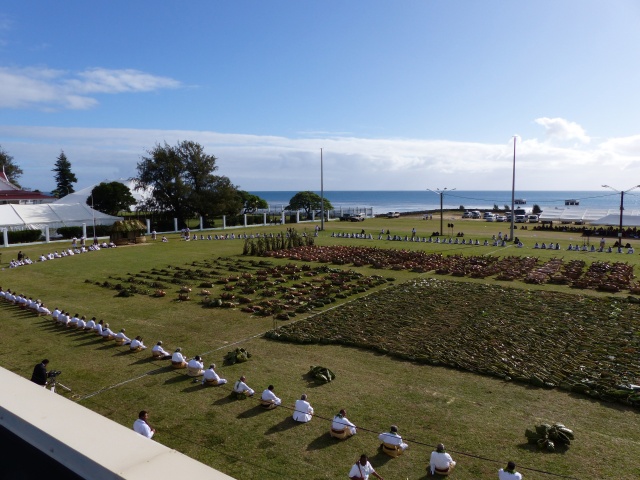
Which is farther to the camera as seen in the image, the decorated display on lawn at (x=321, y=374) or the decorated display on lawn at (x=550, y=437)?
the decorated display on lawn at (x=321, y=374)

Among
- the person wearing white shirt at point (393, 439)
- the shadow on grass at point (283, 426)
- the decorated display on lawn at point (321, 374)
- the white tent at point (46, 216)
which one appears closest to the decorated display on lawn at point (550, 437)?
the person wearing white shirt at point (393, 439)

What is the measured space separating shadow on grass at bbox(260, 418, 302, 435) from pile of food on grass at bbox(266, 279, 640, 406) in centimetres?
544

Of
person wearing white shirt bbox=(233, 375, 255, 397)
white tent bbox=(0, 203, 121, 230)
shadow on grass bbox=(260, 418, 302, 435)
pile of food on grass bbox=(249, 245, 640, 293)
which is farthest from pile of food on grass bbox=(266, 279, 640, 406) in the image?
white tent bbox=(0, 203, 121, 230)

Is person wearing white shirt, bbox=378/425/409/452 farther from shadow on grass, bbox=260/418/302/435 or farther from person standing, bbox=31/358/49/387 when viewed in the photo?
person standing, bbox=31/358/49/387

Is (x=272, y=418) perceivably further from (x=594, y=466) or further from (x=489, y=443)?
(x=594, y=466)

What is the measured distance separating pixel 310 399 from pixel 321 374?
4.15ft

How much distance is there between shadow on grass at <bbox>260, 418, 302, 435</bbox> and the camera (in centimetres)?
1102

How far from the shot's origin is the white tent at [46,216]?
48219mm

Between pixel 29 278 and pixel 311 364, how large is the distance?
2313 centimetres

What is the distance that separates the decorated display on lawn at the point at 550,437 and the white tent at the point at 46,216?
49662 mm

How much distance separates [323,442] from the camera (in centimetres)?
1055

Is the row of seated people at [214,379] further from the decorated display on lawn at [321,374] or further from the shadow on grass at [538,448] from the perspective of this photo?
the shadow on grass at [538,448]

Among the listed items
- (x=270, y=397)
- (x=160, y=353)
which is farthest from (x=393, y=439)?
(x=160, y=353)

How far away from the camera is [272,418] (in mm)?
11602
